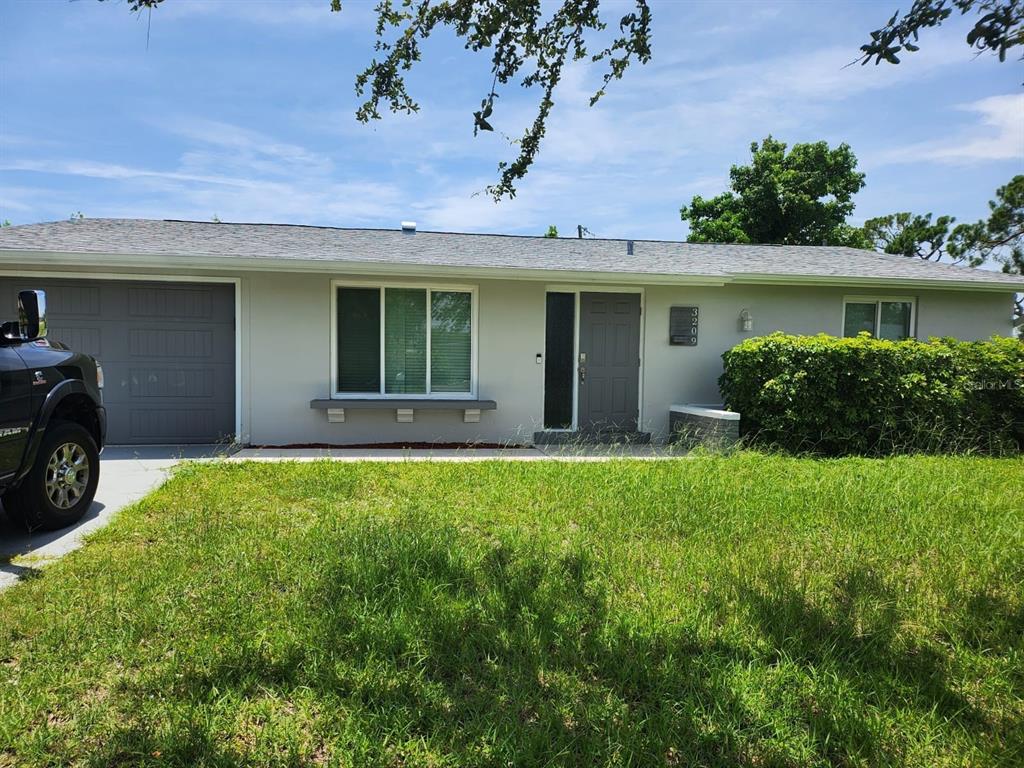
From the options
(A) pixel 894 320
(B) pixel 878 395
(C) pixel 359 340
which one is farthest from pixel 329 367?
(A) pixel 894 320

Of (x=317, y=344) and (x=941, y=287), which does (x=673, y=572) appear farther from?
(x=941, y=287)

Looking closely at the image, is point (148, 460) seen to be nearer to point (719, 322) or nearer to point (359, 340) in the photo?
point (359, 340)

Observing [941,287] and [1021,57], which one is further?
[941,287]

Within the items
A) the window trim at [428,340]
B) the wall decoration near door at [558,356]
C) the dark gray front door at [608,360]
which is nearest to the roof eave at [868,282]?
the dark gray front door at [608,360]

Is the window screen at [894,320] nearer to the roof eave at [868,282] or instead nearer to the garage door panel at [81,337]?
the roof eave at [868,282]

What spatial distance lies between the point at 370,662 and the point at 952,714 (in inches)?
95.9

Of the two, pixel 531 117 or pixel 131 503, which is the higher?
pixel 531 117

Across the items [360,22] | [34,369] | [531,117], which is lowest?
[34,369]

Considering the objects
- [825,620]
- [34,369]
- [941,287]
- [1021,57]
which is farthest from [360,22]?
[941,287]

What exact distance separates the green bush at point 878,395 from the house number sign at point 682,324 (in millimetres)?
1059

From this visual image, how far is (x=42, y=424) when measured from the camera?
427cm

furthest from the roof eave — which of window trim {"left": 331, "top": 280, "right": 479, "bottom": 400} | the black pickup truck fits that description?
the black pickup truck

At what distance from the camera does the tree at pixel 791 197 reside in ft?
73.6

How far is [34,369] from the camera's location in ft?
14.0
